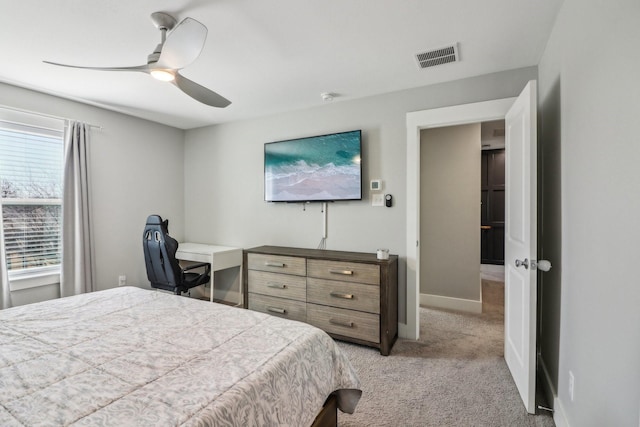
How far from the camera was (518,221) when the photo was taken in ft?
6.94

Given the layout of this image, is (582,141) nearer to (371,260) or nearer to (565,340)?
(565,340)

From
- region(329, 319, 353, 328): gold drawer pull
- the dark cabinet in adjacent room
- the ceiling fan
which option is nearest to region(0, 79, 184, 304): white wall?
the ceiling fan

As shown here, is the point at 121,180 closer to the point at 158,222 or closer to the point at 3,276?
the point at 158,222

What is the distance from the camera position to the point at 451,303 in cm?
380

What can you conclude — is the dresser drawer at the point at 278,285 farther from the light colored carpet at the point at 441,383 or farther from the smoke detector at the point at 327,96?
the smoke detector at the point at 327,96

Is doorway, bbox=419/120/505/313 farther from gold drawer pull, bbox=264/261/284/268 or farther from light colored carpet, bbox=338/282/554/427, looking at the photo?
gold drawer pull, bbox=264/261/284/268

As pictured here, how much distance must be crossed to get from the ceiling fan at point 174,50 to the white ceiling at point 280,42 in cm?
11

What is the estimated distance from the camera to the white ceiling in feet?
5.86

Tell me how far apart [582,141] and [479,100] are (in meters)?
1.41

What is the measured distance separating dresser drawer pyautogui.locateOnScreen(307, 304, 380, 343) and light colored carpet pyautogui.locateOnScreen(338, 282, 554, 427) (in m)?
0.14

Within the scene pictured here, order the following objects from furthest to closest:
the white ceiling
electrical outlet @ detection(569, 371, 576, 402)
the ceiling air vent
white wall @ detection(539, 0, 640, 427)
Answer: the ceiling air vent
the white ceiling
electrical outlet @ detection(569, 371, 576, 402)
white wall @ detection(539, 0, 640, 427)

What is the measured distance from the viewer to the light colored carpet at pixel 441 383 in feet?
6.00

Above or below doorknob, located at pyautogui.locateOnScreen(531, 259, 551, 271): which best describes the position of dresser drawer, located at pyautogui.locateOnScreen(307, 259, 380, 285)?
below

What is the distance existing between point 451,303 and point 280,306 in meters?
2.18
